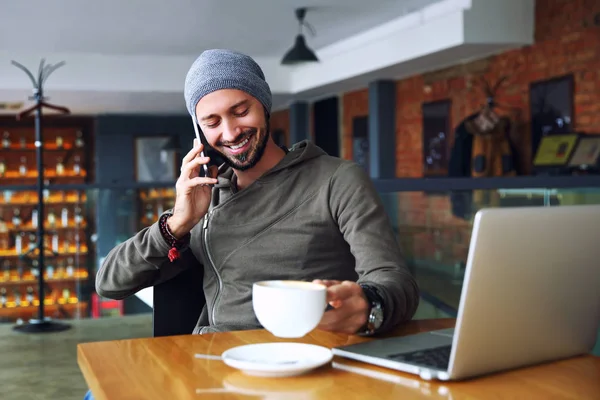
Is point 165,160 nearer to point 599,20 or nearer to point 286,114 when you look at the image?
point 286,114

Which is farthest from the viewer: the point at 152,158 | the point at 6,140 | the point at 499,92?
the point at 152,158

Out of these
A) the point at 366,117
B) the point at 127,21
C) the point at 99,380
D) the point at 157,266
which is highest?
the point at 127,21

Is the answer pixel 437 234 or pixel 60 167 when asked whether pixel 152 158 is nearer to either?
pixel 60 167

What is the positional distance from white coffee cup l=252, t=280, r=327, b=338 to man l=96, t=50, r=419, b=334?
0.51 metres

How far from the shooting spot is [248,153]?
5.68 feet

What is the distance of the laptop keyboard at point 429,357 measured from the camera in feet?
3.56

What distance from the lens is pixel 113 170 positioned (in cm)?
1482

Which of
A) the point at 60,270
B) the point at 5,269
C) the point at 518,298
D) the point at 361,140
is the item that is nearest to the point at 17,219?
the point at 60,270

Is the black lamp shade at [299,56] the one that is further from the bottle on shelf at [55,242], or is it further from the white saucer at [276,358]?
the white saucer at [276,358]

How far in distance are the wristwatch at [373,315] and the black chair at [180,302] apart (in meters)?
0.54

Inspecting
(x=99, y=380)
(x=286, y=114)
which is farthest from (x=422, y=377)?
(x=286, y=114)

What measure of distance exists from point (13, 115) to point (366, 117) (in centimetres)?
736

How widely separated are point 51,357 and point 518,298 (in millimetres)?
4143

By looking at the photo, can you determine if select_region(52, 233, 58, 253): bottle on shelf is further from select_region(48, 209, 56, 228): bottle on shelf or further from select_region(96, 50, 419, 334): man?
select_region(96, 50, 419, 334): man
